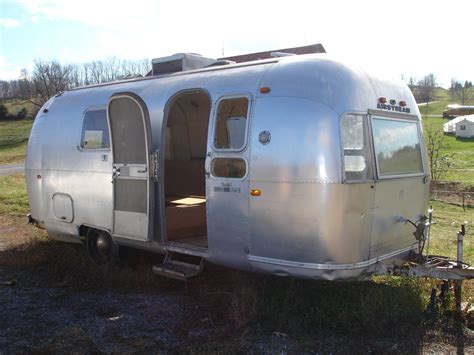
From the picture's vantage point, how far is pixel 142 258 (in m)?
8.30

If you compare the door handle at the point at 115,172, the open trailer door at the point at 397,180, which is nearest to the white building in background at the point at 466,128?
the open trailer door at the point at 397,180

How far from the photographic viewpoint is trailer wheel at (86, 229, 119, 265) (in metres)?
7.87

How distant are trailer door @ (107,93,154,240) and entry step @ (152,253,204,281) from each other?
17.0 inches

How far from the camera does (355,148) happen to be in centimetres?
537

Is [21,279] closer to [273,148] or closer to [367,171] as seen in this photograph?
[273,148]

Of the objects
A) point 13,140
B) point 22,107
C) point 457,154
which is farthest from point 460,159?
point 22,107

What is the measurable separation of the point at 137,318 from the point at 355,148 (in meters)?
3.07

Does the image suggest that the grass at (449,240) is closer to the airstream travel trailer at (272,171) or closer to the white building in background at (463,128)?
the airstream travel trailer at (272,171)

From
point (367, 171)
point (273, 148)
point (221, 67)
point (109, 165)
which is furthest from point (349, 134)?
point (109, 165)

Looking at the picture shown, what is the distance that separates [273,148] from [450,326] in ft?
8.67

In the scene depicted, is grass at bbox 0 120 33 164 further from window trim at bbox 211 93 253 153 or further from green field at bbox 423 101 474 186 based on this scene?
window trim at bbox 211 93 253 153

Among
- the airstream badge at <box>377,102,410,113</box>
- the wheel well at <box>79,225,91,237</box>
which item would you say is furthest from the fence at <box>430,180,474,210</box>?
the wheel well at <box>79,225,91,237</box>

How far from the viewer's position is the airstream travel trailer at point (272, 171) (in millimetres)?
5273

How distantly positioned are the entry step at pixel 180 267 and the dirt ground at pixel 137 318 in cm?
31
